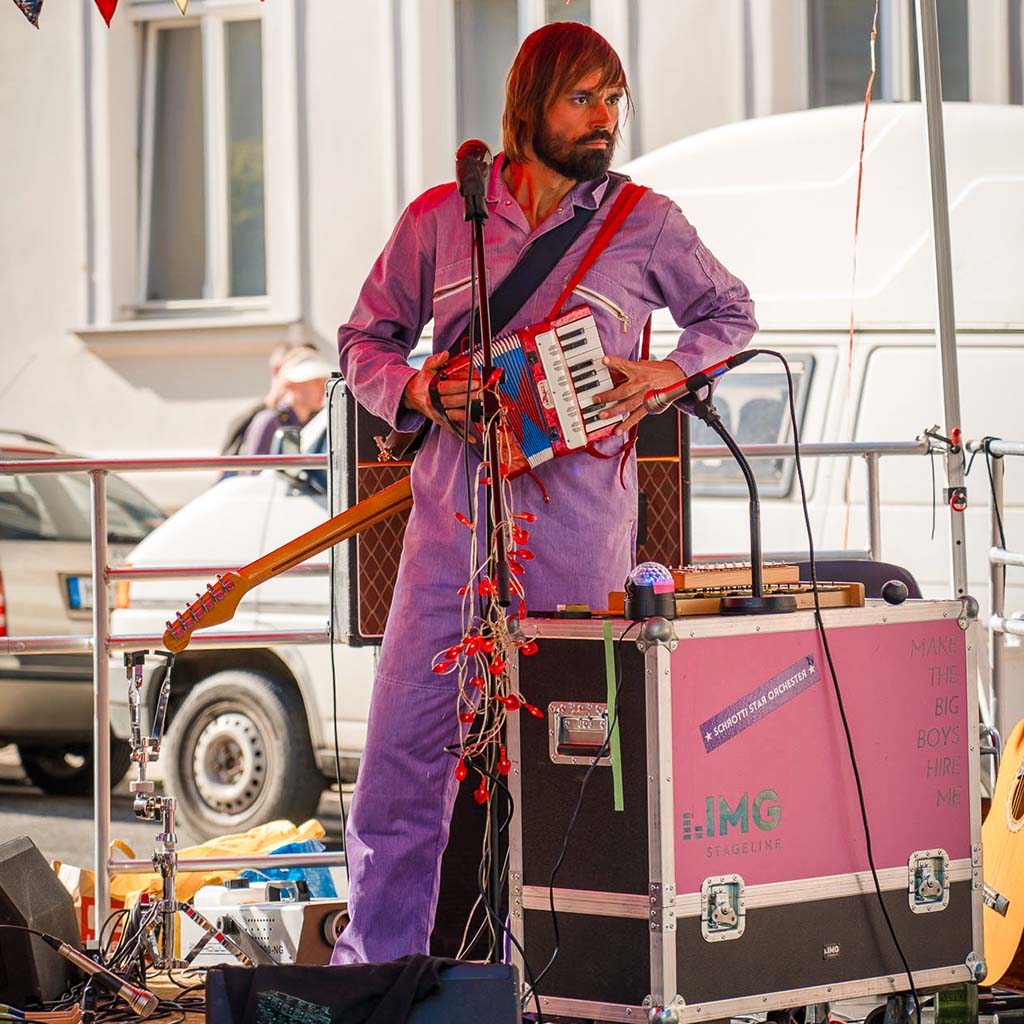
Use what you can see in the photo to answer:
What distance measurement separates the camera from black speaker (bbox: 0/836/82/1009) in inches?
157

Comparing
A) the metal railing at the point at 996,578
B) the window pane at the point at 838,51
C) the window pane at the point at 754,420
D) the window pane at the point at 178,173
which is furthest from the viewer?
the window pane at the point at 178,173

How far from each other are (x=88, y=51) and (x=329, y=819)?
23.0ft

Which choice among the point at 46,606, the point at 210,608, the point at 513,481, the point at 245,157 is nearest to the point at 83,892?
the point at 210,608

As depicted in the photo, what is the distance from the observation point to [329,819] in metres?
7.72

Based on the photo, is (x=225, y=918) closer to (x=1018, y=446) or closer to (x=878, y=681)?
(x=878, y=681)

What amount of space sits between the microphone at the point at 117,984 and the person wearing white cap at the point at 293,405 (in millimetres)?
4952

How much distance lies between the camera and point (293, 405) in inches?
351

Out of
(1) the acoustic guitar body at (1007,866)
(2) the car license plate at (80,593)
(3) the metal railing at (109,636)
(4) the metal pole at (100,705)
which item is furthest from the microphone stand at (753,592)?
(2) the car license plate at (80,593)

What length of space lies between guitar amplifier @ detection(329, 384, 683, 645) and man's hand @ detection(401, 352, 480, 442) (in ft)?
3.13

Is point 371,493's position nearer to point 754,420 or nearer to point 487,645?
point 487,645

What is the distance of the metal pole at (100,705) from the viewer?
4781mm

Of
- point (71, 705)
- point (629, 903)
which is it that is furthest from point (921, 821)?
point (71, 705)

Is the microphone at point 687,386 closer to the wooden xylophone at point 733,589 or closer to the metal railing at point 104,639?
the wooden xylophone at point 733,589

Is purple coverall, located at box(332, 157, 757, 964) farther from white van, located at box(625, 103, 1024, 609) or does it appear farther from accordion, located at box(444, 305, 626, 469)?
white van, located at box(625, 103, 1024, 609)
